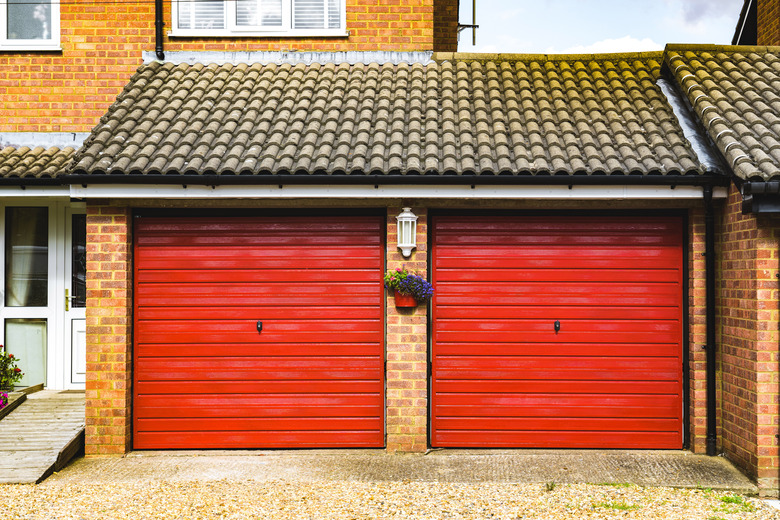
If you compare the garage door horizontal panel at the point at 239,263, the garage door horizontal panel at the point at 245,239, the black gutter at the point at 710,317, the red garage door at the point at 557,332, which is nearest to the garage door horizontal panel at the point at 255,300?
the garage door horizontal panel at the point at 239,263

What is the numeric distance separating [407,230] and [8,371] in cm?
535

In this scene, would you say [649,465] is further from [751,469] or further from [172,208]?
[172,208]

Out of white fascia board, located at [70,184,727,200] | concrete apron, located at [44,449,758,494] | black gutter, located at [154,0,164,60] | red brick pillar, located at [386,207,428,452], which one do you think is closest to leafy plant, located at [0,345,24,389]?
concrete apron, located at [44,449,758,494]

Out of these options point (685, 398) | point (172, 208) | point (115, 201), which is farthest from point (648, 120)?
point (115, 201)

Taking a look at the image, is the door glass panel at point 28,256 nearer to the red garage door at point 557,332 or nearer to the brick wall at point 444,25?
the red garage door at point 557,332

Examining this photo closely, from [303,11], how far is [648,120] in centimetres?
476

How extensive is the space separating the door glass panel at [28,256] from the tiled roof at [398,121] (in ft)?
6.64

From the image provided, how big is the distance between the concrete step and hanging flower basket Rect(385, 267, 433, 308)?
3.64 metres

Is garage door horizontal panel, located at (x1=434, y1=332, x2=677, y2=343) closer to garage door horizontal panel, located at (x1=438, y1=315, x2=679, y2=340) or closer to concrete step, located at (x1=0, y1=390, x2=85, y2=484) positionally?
garage door horizontal panel, located at (x1=438, y1=315, x2=679, y2=340)

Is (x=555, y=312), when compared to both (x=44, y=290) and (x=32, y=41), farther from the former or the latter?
(x=32, y=41)

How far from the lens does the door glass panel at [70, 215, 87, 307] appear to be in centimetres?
841

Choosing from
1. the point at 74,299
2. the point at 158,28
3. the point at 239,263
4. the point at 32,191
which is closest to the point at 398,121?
the point at 239,263

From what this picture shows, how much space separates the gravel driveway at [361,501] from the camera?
523 centimetres

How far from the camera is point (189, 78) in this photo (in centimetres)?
839
